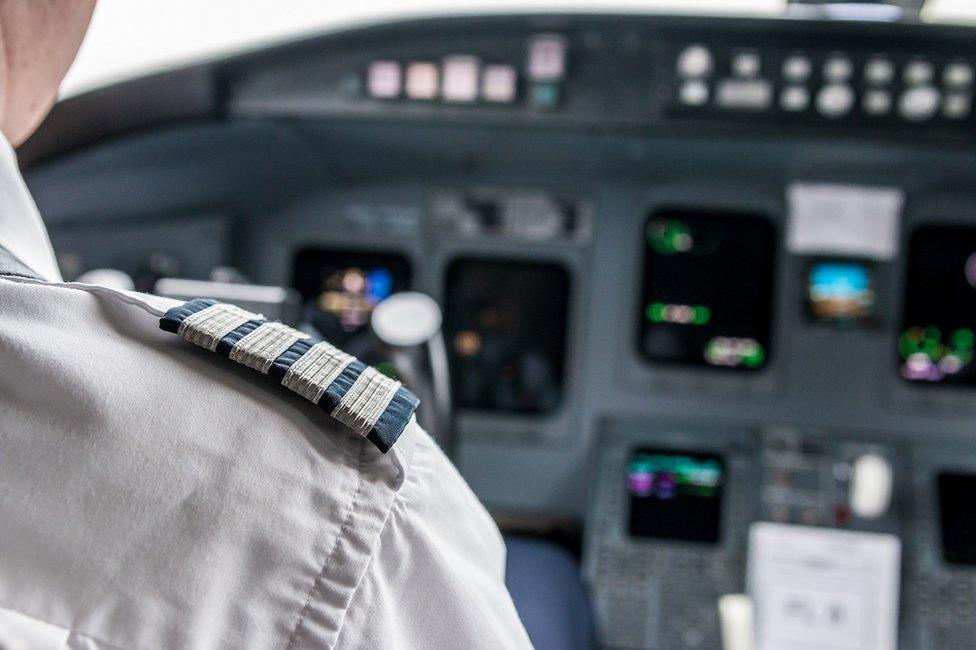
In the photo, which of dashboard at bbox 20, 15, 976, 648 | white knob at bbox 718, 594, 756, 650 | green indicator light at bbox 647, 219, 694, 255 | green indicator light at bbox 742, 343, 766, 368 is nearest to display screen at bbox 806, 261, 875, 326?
dashboard at bbox 20, 15, 976, 648

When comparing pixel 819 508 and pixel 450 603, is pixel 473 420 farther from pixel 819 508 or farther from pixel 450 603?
pixel 450 603

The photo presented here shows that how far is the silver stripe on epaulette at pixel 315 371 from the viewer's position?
0.45 m

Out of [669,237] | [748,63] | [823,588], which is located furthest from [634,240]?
[823,588]

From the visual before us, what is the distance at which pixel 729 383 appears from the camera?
1932 mm

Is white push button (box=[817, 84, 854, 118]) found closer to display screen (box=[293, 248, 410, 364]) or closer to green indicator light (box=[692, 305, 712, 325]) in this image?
green indicator light (box=[692, 305, 712, 325])

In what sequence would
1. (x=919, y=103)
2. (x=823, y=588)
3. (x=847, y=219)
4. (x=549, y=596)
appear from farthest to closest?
(x=847, y=219)
(x=823, y=588)
(x=919, y=103)
(x=549, y=596)

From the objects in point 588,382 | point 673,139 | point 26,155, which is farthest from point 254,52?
point 588,382

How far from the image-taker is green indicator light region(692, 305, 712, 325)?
6.40ft

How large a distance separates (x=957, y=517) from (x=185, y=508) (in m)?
1.80

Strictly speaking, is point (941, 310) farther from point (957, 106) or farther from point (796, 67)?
point (796, 67)

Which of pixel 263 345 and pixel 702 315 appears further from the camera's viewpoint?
pixel 702 315

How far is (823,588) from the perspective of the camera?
5.73 ft

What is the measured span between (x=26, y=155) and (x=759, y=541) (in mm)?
1515

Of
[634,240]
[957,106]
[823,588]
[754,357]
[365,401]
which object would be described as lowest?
[823,588]
